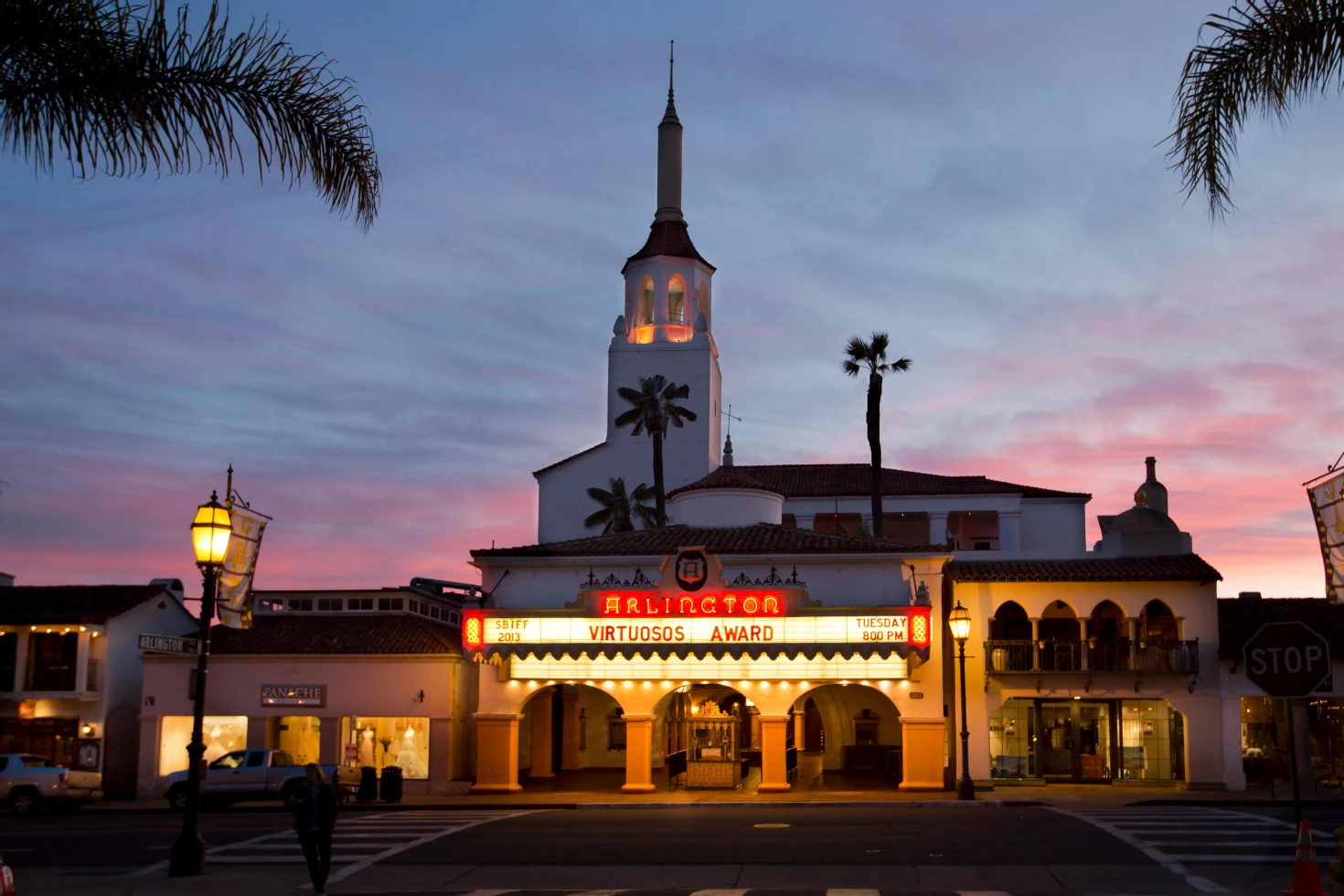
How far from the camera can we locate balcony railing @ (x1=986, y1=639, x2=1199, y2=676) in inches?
1361

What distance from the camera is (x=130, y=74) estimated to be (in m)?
10.6

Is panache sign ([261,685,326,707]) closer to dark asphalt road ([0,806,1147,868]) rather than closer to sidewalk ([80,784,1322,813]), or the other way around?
sidewalk ([80,784,1322,813])

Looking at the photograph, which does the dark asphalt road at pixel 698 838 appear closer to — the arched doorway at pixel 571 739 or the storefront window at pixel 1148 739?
the storefront window at pixel 1148 739

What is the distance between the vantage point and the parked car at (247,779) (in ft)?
103

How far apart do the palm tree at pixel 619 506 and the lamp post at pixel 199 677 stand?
45228mm

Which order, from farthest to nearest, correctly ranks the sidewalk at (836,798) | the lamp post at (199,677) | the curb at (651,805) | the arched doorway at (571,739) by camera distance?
the arched doorway at (571,739) < the sidewalk at (836,798) < the curb at (651,805) < the lamp post at (199,677)

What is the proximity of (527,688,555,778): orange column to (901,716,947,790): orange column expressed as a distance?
11737mm

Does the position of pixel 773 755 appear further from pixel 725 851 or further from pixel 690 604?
pixel 725 851

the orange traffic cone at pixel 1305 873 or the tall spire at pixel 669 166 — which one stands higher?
the tall spire at pixel 669 166

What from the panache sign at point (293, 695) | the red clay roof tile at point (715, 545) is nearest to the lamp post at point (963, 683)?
the red clay roof tile at point (715, 545)

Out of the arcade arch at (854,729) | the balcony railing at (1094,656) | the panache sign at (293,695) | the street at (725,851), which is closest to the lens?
the street at (725,851)

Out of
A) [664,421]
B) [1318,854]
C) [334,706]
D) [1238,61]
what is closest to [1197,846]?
[1318,854]

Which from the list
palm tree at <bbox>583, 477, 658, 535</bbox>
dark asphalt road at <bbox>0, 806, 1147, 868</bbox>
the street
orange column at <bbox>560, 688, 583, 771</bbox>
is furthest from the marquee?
palm tree at <bbox>583, 477, 658, 535</bbox>

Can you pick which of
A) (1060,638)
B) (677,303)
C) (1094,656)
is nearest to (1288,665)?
(1094,656)
